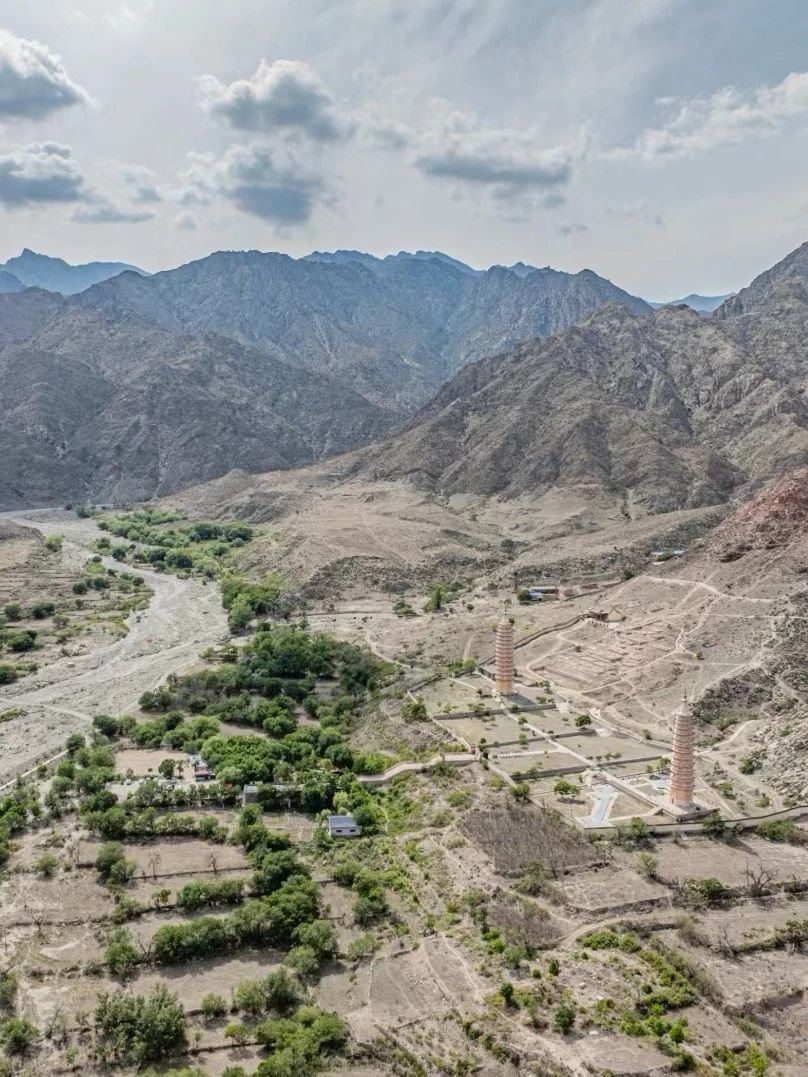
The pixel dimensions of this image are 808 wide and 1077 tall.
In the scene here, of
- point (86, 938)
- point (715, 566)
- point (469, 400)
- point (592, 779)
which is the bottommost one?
point (86, 938)

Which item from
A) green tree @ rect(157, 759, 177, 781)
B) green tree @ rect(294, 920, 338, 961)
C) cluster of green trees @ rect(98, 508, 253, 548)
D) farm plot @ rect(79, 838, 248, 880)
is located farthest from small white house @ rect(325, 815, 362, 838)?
cluster of green trees @ rect(98, 508, 253, 548)

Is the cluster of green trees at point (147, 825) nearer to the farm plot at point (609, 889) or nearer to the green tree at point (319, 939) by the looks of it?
the green tree at point (319, 939)

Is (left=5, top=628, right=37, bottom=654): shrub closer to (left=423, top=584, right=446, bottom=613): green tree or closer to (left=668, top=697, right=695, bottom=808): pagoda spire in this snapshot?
Result: (left=423, top=584, right=446, bottom=613): green tree

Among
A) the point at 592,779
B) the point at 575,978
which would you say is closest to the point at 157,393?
the point at 592,779

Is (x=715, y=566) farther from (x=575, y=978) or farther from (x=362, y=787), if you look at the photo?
(x=575, y=978)

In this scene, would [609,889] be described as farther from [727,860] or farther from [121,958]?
[121,958]
